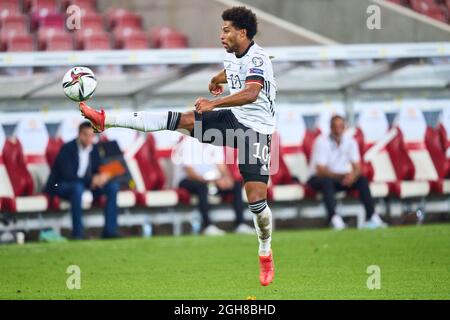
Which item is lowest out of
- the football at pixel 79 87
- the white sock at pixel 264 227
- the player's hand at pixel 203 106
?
the white sock at pixel 264 227

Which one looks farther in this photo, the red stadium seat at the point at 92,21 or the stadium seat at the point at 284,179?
the red stadium seat at the point at 92,21

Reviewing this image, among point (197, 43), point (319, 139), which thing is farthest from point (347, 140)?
point (197, 43)

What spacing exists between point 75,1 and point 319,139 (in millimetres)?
6153

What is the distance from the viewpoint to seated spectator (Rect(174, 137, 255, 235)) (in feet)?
57.2

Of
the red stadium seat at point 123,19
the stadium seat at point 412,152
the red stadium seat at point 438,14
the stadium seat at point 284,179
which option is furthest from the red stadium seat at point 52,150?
the red stadium seat at point 438,14

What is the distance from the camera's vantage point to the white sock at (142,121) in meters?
10.4

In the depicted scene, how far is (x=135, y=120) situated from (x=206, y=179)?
724 cm

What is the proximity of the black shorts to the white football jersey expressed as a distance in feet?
0.26

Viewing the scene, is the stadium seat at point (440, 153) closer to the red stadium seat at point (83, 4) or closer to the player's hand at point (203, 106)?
Answer: the red stadium seat at point (83, 4)

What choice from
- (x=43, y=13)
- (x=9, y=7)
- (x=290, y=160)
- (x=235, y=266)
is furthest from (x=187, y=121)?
(x=9, y=7)

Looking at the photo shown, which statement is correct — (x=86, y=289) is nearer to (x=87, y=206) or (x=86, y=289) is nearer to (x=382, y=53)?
(x=87, y=206)

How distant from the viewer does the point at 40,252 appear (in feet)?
48.9

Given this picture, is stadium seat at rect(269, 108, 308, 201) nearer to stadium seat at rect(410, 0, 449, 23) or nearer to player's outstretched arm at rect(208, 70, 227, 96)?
stadium seat at rect(410, 0, 449, 23)

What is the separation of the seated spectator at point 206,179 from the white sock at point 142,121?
6.89m
